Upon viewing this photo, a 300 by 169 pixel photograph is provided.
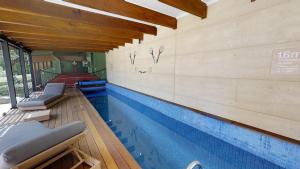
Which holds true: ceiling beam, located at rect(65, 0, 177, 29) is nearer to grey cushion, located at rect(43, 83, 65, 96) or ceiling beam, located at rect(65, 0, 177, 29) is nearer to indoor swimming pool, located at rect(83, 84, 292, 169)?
indoor swimming pool, located at rect(83, 84, 292, 169)

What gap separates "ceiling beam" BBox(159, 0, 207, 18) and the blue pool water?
2.65m

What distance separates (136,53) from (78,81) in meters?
5.10

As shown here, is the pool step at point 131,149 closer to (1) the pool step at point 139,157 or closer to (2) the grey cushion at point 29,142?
(1) the pool step at point 139,157

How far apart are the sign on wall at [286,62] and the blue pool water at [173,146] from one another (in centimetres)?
143

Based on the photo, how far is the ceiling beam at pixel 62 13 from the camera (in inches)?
91.9

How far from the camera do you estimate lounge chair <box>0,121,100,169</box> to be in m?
1.12

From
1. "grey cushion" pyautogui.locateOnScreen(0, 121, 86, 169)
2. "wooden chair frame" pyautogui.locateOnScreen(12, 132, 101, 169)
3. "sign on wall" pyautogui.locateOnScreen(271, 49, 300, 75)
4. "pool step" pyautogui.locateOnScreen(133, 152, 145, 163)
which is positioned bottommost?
"pool step" pyautogui.locateOnScreen(133, 152, 145, 163)

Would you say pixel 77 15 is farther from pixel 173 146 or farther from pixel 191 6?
pixel 173 146

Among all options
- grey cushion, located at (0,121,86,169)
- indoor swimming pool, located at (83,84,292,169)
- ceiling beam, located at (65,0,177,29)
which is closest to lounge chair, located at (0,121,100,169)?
grey cushion, located at (0,121,86,169)

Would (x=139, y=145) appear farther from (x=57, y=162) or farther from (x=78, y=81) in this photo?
(x=78, y=81)

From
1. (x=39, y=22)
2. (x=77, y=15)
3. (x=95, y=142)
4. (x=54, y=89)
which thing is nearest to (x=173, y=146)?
(x=95, y=142)

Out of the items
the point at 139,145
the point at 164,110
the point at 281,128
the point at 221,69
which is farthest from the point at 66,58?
the point at 281,128

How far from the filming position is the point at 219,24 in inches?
112

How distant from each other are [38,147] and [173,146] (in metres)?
2.36
